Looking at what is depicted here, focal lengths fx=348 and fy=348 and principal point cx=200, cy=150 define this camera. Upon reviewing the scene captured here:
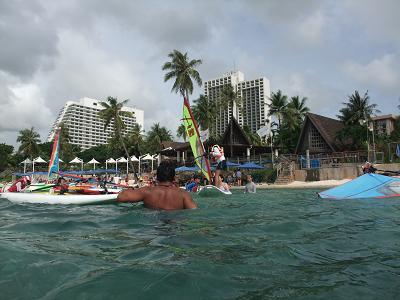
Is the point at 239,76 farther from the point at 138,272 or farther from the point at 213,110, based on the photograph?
the point at 138,272

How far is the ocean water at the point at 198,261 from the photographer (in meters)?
2.80

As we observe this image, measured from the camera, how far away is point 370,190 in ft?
42.9

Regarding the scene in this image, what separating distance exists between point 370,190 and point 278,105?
151ft

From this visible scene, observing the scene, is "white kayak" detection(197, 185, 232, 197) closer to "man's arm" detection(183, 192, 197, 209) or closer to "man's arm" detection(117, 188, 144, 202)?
"man's arm" detection(183, 192, 197, 209)

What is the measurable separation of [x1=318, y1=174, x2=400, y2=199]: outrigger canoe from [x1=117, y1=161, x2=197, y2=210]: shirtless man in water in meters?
8.13

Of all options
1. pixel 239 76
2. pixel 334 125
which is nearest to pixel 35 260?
pixel 334 125

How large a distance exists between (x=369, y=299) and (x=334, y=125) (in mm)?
49739

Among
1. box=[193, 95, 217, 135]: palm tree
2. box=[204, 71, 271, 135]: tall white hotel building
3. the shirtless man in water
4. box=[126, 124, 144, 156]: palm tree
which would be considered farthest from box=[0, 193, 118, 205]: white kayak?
box=[204, 71, 271, 135]: tall white hotel building

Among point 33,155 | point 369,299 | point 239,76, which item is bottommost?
point 369,299

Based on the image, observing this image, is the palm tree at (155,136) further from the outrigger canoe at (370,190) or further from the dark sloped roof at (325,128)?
the outrigger canoe at (370,190)

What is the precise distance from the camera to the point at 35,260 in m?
3.65

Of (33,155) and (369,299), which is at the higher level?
(33,155)

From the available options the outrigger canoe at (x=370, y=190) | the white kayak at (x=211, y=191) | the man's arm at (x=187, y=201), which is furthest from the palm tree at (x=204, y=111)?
the man's arm at (x=187, y=201)

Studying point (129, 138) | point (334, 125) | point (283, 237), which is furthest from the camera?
point (129, 138)
